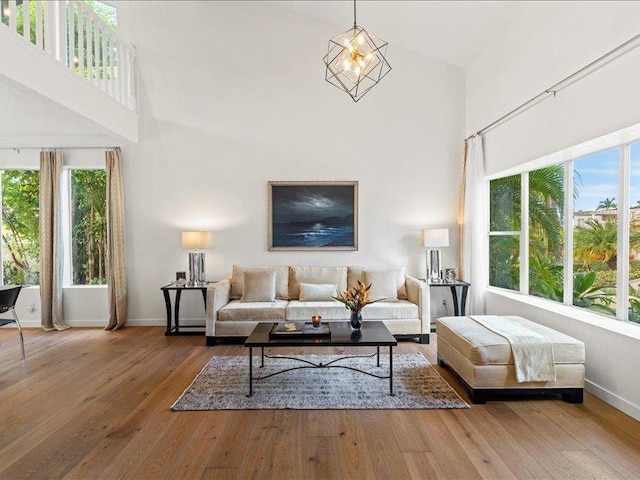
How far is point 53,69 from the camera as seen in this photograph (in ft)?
11.9

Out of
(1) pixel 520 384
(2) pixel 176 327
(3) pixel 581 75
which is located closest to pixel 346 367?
(1) pixel 520 384

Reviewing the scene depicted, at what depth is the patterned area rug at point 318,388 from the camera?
2.91 metres

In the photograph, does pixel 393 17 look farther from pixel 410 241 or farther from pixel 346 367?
pixel 346 367

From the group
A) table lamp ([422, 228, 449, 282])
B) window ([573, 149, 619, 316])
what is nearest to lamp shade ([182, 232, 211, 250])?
table lamp ([422, 228, 449, 282])

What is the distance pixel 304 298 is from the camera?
197 inches

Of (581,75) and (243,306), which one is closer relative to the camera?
(581,75)

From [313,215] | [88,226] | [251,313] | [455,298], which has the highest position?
[313,215]

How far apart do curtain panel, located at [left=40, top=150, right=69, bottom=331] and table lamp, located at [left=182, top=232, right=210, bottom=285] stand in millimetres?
1896

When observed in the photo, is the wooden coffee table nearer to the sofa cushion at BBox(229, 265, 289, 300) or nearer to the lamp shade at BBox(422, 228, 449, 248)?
the sofa cushion at BBox(229, 265, 289, 300)

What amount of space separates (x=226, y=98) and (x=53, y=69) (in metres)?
2.27

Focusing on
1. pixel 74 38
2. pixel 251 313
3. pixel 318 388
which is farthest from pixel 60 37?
pixel 318 388

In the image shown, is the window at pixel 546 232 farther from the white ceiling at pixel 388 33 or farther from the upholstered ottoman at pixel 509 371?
the white ceiling at pixel 388 33

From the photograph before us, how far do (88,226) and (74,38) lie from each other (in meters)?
2.52

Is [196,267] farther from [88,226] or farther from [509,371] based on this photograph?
[509,371]
